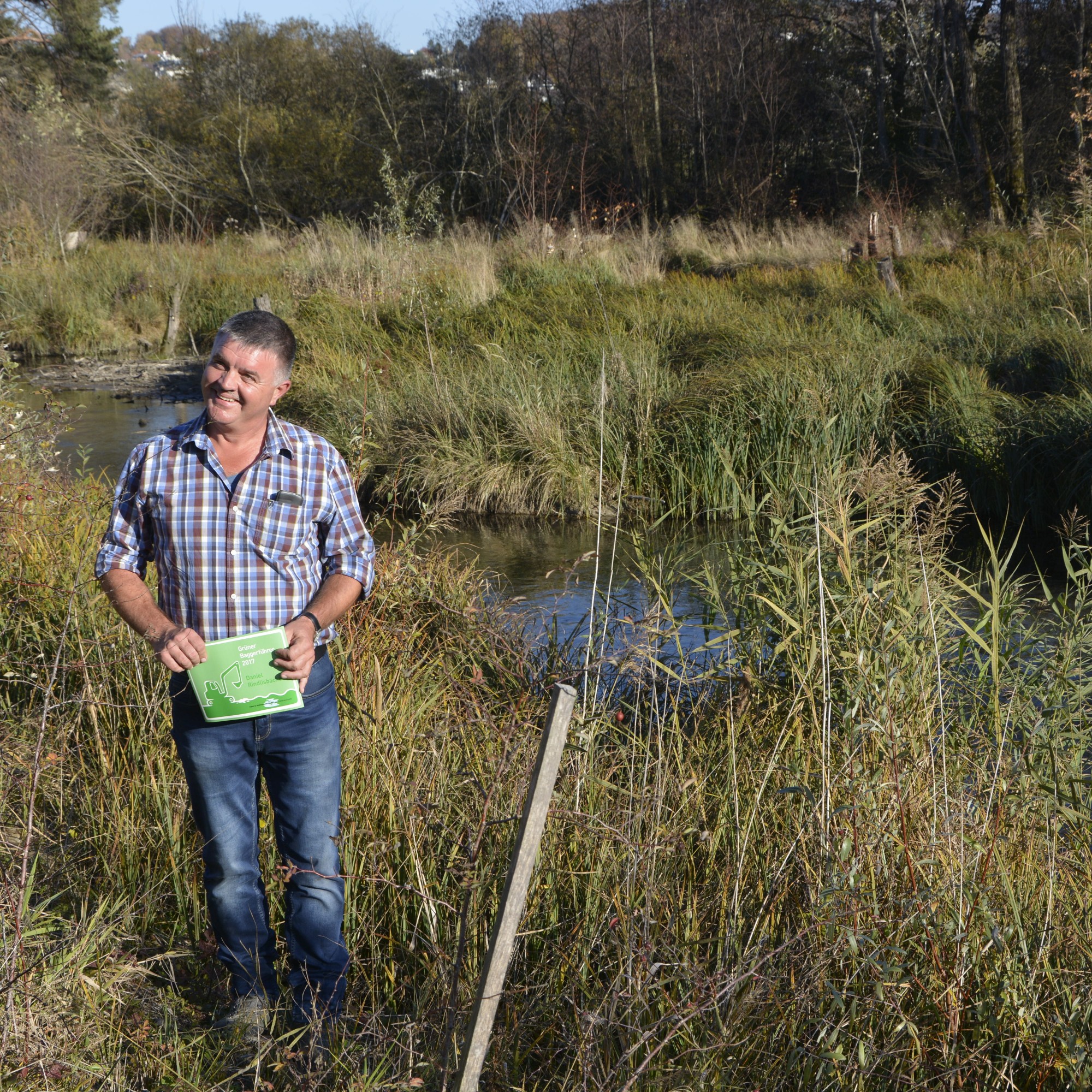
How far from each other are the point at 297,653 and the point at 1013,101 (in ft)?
62.1

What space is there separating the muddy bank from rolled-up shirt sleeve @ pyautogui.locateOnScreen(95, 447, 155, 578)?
12.5 meters

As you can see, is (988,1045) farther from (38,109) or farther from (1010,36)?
(38,109)

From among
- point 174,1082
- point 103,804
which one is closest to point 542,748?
point 174,1082

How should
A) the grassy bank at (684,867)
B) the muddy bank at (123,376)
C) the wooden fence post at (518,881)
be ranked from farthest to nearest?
1. the muddy bank at (123,376)
2. the grassy bank at (684,867)
3. the wooden fence post at (518,881)

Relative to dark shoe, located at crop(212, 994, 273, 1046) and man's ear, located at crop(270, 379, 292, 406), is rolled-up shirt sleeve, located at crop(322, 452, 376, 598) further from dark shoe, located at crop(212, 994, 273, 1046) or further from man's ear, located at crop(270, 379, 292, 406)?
dark shoe, located at crop(212, 994, 273, 1046)

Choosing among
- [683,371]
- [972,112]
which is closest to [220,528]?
[683,371]

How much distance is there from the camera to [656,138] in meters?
23.3

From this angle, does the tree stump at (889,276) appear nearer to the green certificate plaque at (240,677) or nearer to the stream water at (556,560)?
the stream water at (556,560)

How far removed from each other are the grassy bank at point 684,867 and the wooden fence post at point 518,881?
15cm

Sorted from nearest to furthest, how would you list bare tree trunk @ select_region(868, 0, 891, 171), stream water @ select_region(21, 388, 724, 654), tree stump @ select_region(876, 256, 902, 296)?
stream water @ select_region(21, 388, 724, 654)
tree stump @ select_region(876, 256, 902, 296)
bare tree trunk @ select_region(868, 0, 891, 171)

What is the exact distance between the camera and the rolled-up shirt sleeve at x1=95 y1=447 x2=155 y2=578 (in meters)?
2.55

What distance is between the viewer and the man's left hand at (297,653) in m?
2.39

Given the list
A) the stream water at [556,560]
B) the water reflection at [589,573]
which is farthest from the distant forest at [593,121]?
the water reflection at [589,573]

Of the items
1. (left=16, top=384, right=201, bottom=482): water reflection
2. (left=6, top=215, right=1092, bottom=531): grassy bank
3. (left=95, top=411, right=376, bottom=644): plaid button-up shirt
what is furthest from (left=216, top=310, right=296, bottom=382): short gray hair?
(left=16, top=384, right=201, bottom=482): water reflection
